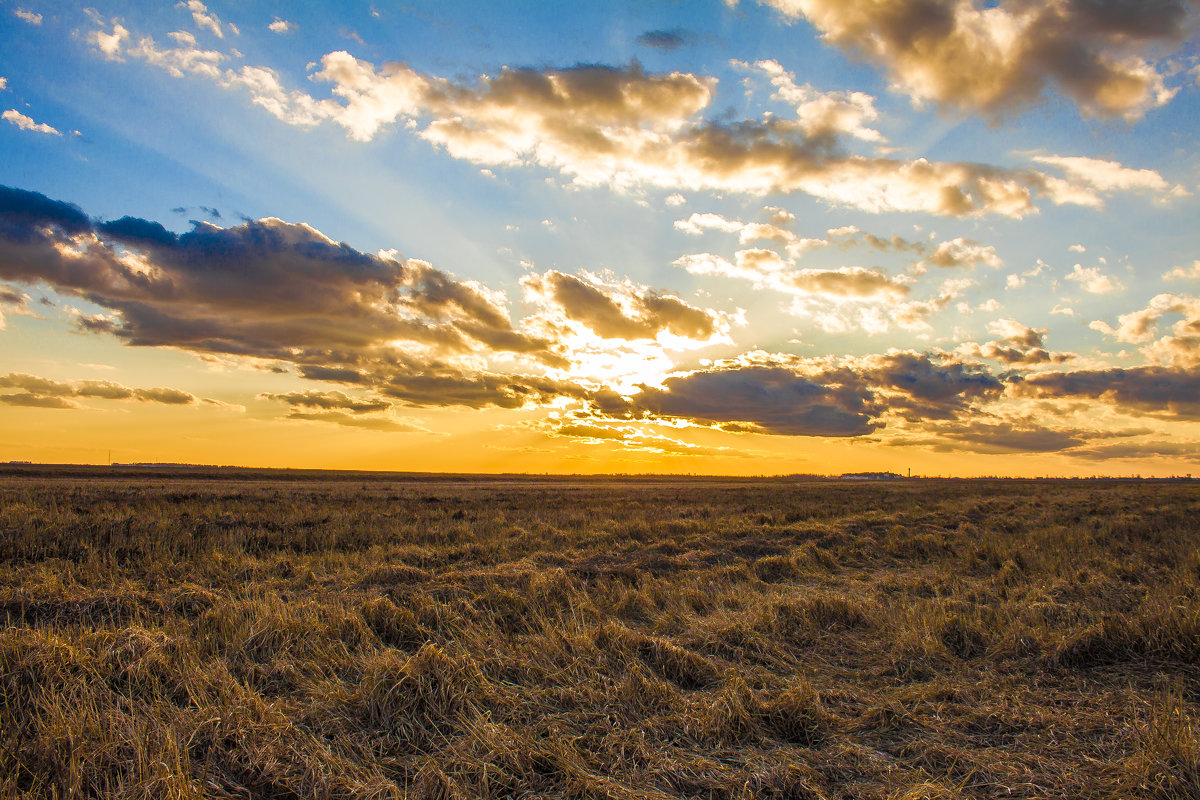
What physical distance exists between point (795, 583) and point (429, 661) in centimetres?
834

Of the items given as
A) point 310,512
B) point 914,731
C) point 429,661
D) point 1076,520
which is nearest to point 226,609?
point 429,661

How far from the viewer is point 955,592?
9828 mm

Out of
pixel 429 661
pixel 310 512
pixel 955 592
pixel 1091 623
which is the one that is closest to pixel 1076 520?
pixel 955 592

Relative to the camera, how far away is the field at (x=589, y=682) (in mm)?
4062

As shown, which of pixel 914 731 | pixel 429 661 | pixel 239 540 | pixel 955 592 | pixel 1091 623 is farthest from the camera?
pixel 239 540

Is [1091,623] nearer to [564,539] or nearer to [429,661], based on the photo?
[429,661]

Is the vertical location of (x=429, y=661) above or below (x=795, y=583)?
above

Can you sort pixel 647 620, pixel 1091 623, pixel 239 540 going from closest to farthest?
1. pixel 1091 623
2. pixel 647 620
3. pixel 239 540

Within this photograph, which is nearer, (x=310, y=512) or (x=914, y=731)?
(x=914, y=731)

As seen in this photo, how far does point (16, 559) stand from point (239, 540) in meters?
4.08

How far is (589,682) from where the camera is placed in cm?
559

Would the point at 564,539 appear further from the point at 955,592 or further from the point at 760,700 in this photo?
the point at 760,700

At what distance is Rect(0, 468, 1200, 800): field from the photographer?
4.06 m

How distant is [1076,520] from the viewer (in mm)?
23625
